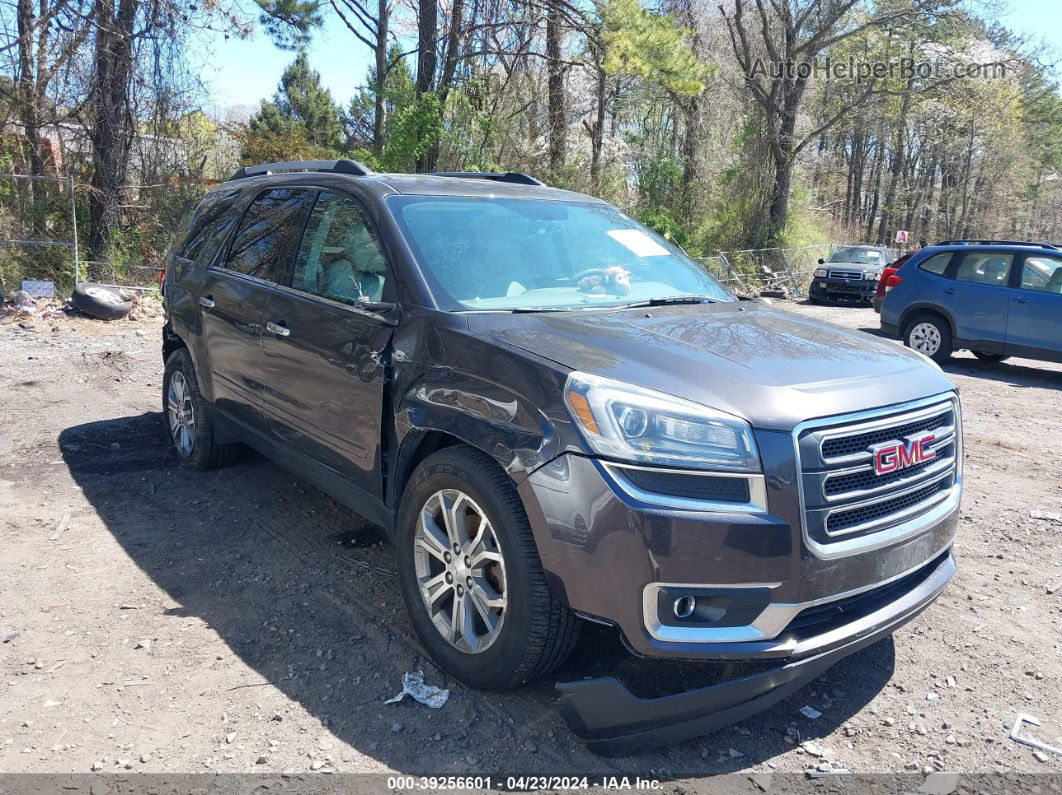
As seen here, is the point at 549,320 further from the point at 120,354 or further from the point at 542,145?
the point at 542,145

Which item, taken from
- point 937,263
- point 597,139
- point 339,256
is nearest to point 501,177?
point 339,256

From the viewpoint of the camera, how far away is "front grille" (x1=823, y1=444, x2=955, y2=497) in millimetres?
2723

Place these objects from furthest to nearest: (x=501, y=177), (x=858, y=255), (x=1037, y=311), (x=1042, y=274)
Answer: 1. (x=858, y=255)
2. (x=1042, y=274)
3. (x=1037, y=311)
4. (x=501, y=177)

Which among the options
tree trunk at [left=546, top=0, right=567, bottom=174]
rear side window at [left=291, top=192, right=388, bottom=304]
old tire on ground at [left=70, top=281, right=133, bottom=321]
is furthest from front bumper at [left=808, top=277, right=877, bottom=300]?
rear side window at [left=291, top=192, right=388, bottom=304]

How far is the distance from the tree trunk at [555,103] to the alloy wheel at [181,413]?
14.9 meters

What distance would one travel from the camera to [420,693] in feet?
10.4

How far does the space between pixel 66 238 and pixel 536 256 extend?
42.0ft

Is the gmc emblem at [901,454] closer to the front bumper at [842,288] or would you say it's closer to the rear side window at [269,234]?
the rear side window at [269,234]

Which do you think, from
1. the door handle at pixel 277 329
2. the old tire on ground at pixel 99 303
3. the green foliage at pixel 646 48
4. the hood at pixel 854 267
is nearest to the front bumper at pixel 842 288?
the hood at pixel 854 267

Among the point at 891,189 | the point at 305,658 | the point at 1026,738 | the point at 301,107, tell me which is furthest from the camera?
the point at 891,189

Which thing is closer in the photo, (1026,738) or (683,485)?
(683,485)

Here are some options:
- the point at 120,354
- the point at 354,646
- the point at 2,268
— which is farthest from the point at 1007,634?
the point at 2,268

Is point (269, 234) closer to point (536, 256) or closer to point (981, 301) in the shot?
point (536, 256)

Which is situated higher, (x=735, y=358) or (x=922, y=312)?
(x=735, y=358)
